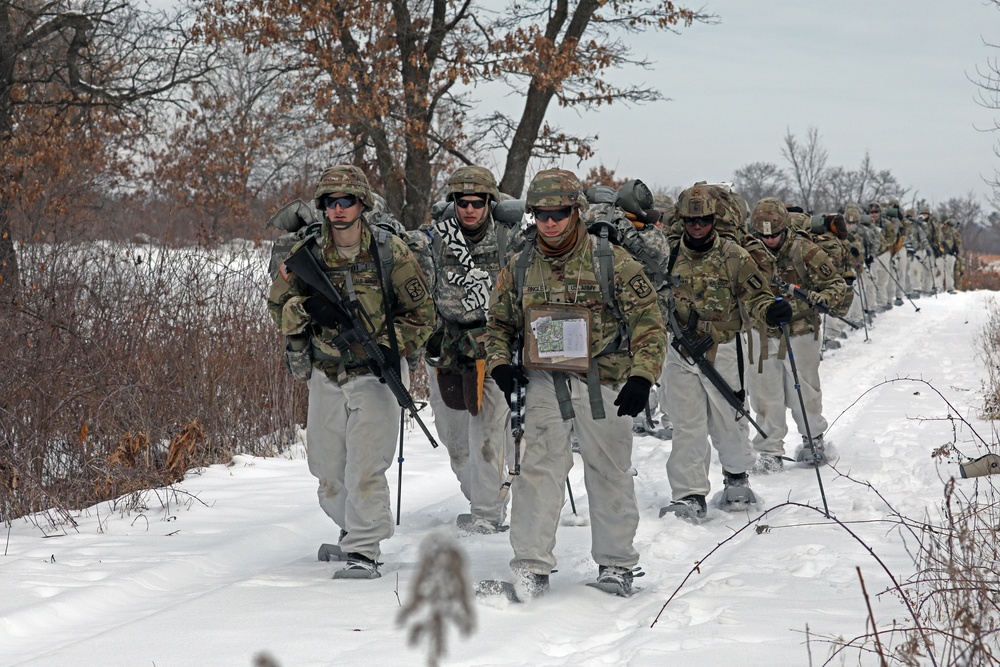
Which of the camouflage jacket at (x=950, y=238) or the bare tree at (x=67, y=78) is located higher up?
the bare tree at (x=67, y=78)

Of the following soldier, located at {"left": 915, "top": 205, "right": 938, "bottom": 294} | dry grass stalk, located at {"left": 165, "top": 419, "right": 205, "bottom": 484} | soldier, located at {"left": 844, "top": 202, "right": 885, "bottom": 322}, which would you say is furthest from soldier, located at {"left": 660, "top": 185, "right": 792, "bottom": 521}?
soldier, located at {"left": 915, "top": 205, "right": 938, "bottom": 294}

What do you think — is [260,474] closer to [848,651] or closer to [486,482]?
[486,482]

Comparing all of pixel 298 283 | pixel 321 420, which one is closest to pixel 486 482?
pixel 321 420

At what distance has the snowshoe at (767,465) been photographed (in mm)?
8594

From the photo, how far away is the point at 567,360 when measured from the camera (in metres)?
4.71

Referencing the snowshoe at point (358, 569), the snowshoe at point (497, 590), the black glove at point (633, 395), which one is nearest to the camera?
the black glove at point (633, 395)

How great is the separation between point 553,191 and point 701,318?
99.4 inches

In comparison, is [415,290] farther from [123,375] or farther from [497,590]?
[123,375]

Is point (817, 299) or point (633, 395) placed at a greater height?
point (817, 299)

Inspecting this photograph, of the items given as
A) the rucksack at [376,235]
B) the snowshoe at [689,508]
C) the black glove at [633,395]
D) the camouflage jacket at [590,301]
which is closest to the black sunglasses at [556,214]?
the camouflage jacket at [590,301]

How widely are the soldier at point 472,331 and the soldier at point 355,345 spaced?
983mm

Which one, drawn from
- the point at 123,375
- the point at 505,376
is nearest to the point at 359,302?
the point at 505,376

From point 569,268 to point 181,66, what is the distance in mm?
11873

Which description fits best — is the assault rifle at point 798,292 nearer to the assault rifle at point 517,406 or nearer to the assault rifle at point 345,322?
the assault rifle at point 517,406
